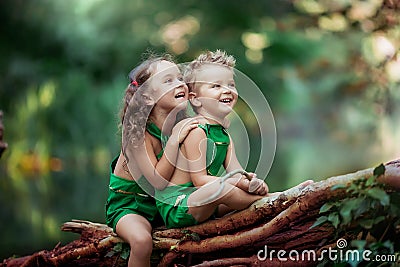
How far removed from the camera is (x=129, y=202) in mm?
1873

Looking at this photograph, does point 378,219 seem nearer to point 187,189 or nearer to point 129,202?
point 187,189

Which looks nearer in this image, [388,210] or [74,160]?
[388,210]

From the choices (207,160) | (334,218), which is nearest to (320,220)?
(334,218)

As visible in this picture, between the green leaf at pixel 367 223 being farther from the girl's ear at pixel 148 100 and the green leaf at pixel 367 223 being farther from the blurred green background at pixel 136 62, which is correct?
the blurred green background at pixel 136 62

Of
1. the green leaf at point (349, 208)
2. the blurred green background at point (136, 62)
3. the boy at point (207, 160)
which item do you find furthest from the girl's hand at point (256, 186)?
the blurred green background at point (136, 62)

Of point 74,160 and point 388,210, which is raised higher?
point 74,160

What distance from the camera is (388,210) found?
1550 millimetres

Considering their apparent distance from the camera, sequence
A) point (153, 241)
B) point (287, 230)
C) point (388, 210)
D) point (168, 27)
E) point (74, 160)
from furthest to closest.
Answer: point (168, 27)
point (74, 160)
point (153, 241)
point (287, 230)
point (388, 210)

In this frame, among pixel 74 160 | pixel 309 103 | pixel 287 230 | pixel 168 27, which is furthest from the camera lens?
pixel 309 103

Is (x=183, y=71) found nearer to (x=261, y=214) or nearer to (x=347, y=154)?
(x=261, y=214)

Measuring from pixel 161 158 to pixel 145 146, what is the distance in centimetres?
6

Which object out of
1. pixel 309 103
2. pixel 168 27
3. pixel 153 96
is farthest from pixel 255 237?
pixel 309 103

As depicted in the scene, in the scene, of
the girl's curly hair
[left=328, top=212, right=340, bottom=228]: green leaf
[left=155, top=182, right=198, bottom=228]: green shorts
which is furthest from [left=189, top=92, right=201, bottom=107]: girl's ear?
[left=328, top=212, right=340, bottom=228]: green leaf

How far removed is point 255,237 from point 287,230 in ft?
0.26
